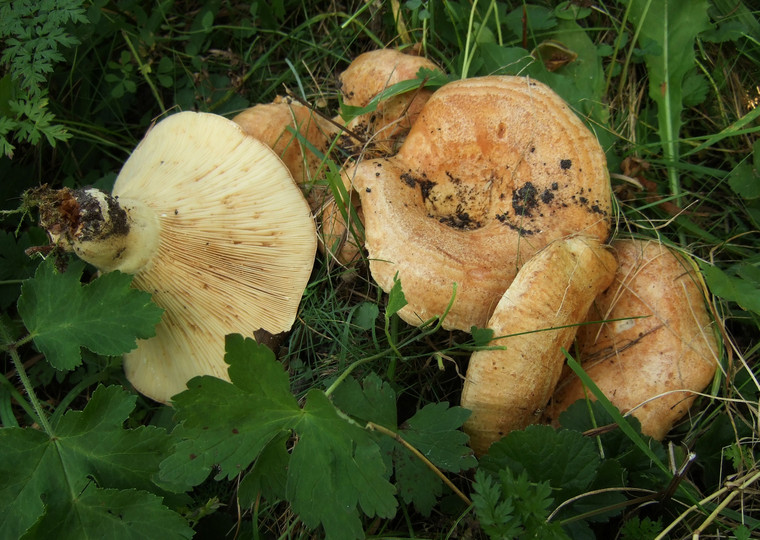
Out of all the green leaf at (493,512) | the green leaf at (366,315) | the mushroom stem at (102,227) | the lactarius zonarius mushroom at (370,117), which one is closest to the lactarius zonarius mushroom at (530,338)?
the green leaf at (493,512)

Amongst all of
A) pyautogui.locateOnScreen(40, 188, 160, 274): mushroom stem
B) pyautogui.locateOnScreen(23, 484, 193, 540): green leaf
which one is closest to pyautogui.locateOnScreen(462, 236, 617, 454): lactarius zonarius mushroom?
pyautogui.locateOnScreen(23, 484, 193, 540): green leaf

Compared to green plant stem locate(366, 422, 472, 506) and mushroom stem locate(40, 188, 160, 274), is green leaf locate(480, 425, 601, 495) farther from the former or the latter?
mushroom stem locate(40, 188, 160, 274)

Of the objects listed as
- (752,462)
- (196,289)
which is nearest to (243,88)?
(196,289)

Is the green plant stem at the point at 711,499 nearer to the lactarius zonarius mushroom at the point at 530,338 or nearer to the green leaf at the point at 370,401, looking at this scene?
the lactarius zonarius mushroom at the point at 530,338

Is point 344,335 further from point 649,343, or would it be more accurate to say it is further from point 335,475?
point 649,343

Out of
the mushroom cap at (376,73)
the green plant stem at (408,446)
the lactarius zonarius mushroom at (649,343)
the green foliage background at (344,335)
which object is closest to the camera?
the green foliage background at (344,335)

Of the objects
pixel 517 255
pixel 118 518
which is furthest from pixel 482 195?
pixel 118 518
